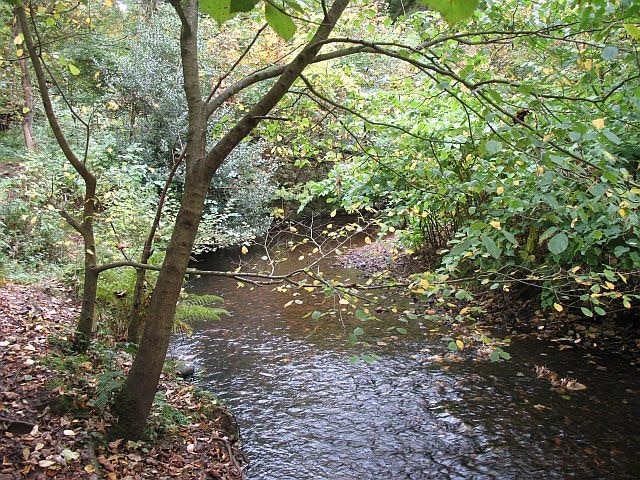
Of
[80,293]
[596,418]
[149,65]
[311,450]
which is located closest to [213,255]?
[149,65]

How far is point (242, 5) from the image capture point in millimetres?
1062

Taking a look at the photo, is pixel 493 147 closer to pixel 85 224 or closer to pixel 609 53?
pixel 609 53

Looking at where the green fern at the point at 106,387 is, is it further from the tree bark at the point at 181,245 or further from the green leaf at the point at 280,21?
the green leaf at the point at 280,21

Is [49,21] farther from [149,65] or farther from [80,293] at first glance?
[149,65]

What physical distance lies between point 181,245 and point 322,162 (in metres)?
5.76

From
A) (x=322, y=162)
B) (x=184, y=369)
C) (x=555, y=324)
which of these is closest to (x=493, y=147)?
(x=184, y=369)

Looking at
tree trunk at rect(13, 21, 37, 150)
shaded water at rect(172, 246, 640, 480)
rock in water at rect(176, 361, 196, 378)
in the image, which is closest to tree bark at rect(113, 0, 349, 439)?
shaded water at rect(172, 246, 640, 480)

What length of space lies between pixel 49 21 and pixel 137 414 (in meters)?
2.85

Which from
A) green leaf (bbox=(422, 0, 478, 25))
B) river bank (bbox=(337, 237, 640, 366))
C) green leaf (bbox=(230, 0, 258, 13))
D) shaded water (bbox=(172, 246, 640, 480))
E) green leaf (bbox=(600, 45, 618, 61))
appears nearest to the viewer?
green leaf (bbox=(422, 0, 478, 25))

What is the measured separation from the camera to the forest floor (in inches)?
115

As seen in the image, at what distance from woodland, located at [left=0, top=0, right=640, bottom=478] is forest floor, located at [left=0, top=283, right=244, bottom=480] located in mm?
32

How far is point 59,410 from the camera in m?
3.37

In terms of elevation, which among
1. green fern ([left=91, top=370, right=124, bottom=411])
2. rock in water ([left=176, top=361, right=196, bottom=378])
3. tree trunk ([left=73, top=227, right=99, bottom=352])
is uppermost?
tree trunk ([left=73, top=227, right=99, bottom=352])

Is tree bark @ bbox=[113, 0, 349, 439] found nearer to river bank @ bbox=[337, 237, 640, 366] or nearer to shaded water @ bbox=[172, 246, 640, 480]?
shaded water @ bbox=[172, 246, 640, 480]
